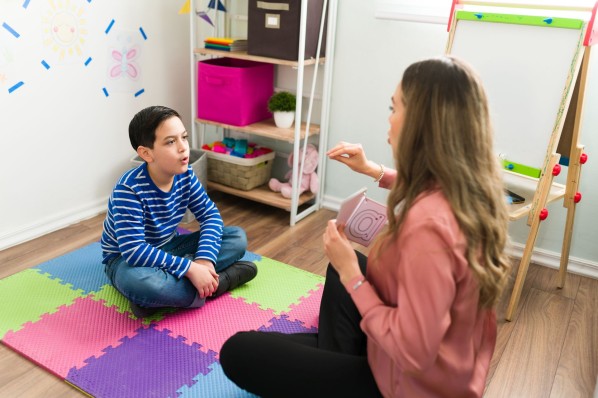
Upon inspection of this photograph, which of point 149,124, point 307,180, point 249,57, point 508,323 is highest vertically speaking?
point 249,57

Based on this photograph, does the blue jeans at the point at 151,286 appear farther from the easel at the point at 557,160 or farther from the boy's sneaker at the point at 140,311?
the easel at the point at 557,160

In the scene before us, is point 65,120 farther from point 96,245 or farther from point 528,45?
point 528,45

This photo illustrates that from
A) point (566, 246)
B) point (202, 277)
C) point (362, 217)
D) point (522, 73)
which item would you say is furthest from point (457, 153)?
point (566, 246)

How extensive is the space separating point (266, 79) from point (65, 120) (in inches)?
36.8

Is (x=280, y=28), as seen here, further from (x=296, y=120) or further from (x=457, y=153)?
(x=457, y=153)

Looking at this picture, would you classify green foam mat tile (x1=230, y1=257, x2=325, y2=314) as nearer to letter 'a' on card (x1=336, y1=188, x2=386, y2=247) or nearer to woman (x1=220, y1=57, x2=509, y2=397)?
letter 'a' on card (x1=336, y1=188, x2=386, y2=247)

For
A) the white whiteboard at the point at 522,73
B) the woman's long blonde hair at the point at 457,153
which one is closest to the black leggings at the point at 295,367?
the woman's long blonde hair at the point at 457,153

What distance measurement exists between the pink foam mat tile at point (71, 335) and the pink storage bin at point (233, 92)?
3.67 ft

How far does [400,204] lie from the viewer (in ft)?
3.26

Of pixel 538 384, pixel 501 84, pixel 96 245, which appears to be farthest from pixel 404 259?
pixel 96 245

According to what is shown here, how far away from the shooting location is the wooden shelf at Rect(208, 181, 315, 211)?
8.50ft

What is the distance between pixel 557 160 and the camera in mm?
1852

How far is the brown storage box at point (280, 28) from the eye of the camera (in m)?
2.29

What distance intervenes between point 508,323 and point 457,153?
1.19m
